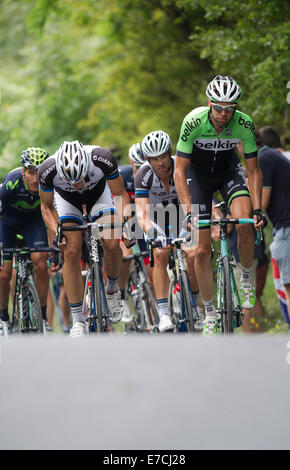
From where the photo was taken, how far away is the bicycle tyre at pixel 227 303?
24.4 ft

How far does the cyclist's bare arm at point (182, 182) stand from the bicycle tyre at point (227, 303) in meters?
0.68

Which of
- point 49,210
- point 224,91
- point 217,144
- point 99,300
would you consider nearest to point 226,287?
point 99,300

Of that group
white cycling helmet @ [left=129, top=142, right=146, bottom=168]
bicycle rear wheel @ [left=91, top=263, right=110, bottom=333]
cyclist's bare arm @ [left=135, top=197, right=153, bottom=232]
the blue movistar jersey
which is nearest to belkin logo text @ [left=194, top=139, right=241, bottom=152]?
cyclist's bare arm @ [left=135, top=197, right=153, bottom=232]

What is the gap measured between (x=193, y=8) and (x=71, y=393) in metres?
9.33

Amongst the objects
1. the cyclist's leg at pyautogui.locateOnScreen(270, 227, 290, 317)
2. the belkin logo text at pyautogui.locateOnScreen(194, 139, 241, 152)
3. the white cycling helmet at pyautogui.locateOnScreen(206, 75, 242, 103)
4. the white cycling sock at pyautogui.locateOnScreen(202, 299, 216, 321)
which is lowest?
the white cycling sock at pyautogui.locateOnScreen(202, 299, 216, 321)

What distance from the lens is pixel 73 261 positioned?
318 inches

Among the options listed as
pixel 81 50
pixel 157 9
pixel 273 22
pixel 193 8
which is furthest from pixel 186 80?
pixel 81 50

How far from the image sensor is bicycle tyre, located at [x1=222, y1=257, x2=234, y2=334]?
24.4 ft

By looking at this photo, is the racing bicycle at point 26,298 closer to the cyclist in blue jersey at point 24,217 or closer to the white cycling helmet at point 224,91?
the cyclist in blue jersey at point 24,217

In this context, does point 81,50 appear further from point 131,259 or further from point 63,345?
point 63,345

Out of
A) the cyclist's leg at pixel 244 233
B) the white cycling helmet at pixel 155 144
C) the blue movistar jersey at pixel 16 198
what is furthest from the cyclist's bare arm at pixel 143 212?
the blue movistar jersey at pixel 16 198

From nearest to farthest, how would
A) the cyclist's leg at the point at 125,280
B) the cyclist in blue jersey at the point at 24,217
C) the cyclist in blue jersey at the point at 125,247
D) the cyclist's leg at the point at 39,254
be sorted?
the cyclist in blue jersey at the point at 24,217
the cyclist's leg at the point at 39,254
the cyclist in blue jersey at the point at 125,247
the cyclist's leg at the point at 125,280

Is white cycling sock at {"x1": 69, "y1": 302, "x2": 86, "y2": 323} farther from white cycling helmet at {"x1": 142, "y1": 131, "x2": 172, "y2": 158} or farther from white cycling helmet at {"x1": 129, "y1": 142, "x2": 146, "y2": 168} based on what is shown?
white cycling helmet at {"x1": 129, "y1": 142, "x2": 146, "y2": 168}
